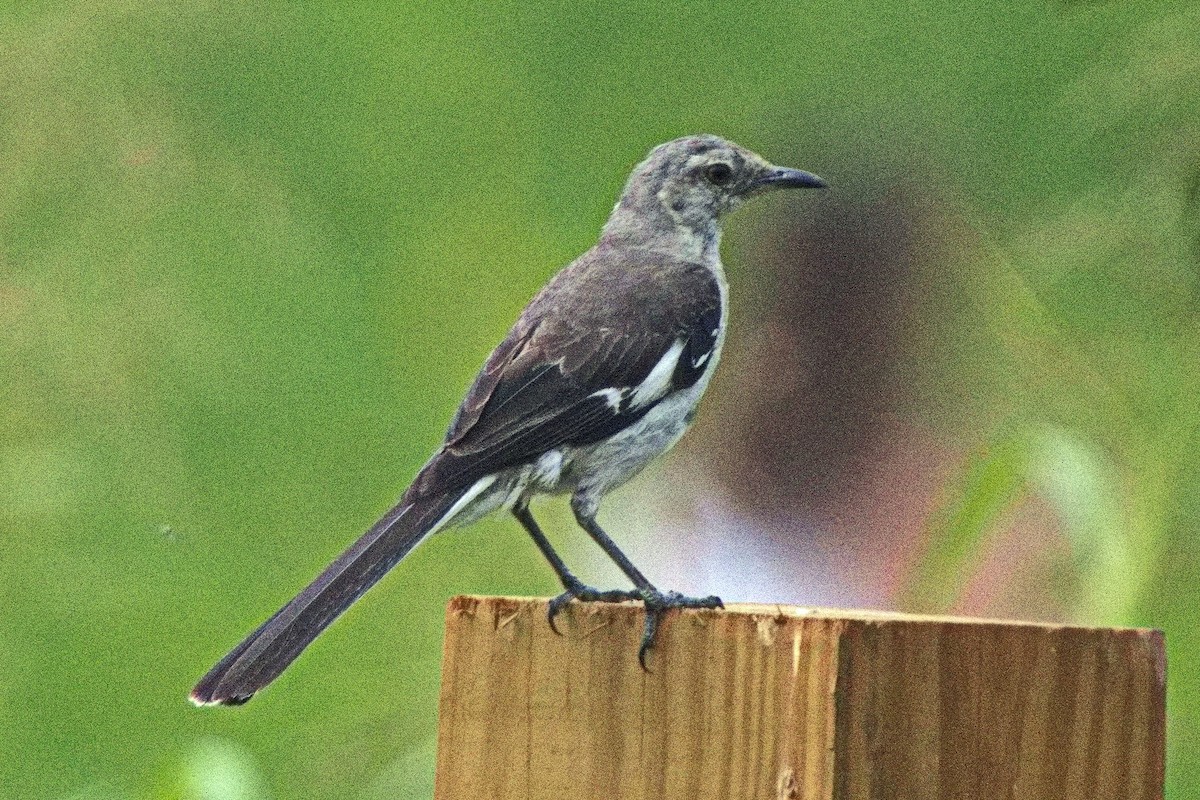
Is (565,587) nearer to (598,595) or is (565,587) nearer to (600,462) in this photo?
(600,462)

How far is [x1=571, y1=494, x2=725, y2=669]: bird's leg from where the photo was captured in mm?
2518

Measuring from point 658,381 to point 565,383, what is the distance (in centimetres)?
22

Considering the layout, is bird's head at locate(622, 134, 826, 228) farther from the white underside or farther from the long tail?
the long tail

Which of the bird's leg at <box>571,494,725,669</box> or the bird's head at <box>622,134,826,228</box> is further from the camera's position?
the bird's head at <box>622,134,826,228</box>

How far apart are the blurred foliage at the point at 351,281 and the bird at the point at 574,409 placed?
27.8 inches

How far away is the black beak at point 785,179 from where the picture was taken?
469 centimetres

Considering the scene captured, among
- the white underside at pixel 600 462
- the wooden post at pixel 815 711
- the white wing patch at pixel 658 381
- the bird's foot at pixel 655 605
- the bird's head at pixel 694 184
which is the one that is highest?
the bird's head at pixel 694 184

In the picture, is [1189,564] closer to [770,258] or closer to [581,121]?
[770,258]

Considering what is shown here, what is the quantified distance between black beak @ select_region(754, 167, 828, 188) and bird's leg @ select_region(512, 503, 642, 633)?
1.24m

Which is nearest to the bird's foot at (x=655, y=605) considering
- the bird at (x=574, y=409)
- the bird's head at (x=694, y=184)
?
the bird at (x=574, y=409)

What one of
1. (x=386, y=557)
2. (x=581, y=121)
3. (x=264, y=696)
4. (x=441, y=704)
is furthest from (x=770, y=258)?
(x=441, y=704)

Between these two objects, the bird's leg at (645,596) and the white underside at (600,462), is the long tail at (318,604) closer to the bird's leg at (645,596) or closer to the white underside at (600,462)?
the white underside at (600,462)

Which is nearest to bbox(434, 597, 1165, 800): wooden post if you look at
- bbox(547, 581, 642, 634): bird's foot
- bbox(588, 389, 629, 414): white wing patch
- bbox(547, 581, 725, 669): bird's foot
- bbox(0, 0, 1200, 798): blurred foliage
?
bbox(547, 581, 725, 669): bird's foot

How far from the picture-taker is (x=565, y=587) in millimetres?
3740
